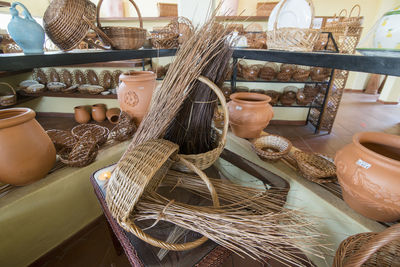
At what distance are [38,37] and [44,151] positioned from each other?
0.41 m

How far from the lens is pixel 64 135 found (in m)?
1.01

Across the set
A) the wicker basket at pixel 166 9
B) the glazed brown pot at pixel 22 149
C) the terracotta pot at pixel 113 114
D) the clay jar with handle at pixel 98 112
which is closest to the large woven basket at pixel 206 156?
the glazed brown pot at pixel 22 149

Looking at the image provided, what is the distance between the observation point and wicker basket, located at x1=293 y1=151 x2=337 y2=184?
72 cm

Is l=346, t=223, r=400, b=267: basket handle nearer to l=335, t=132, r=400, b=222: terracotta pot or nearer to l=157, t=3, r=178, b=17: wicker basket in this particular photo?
l=335, t=132, r=400, b=222: terracotta pot

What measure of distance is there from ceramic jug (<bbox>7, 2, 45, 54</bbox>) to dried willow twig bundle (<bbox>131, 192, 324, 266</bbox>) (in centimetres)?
67

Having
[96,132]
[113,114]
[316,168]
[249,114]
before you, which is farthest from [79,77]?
[316,168]

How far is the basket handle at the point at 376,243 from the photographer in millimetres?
386

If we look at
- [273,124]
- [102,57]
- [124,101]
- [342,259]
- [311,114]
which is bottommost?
[273,124]

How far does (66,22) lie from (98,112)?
1885 mm

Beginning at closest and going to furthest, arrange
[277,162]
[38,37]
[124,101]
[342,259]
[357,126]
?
[342,259] < [38,37] < [277,162] < [124,101] < [357,126]

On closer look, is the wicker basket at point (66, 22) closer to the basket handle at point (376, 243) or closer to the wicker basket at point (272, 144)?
the wicker basket at point (272, 144)

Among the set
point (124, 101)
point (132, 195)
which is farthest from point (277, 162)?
point (124, 101)

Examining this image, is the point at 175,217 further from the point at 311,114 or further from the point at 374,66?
the point at 311,114

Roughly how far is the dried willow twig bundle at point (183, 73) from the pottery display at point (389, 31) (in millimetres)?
383
